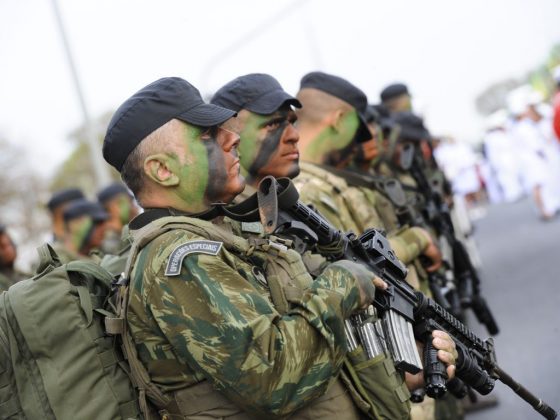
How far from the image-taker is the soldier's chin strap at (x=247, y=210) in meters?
2.47

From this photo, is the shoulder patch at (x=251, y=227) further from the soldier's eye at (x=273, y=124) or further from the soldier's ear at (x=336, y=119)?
the soldier's ear at (x=336, y=119)

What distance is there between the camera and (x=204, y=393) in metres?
2.40

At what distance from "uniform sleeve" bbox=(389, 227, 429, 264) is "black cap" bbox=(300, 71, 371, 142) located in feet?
2.34

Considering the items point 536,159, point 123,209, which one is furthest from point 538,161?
point 123,209

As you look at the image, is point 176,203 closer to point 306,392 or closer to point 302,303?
point 302,303

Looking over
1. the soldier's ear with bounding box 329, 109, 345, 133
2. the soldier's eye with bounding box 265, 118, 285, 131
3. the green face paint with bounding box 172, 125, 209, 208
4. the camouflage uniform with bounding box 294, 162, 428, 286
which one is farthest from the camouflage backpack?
the soldier's ear with bounding box 329, 109, 345, 133

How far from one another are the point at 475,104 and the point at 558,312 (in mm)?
57473

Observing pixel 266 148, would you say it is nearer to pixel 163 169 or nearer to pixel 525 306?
pixel 163 169

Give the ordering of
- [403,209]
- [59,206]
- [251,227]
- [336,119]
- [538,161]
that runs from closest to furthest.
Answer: [251,227] → [336,119] → [403,209] → [59,206] → [538,161]

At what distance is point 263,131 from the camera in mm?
3631

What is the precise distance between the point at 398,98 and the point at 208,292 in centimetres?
647

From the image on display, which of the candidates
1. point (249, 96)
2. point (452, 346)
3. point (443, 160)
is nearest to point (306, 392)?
point (452, 346)

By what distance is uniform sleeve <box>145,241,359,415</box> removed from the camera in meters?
2.22

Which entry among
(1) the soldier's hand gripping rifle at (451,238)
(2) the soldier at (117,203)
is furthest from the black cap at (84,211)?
(1) the soldier's hand gripping rifle at (451,238)
